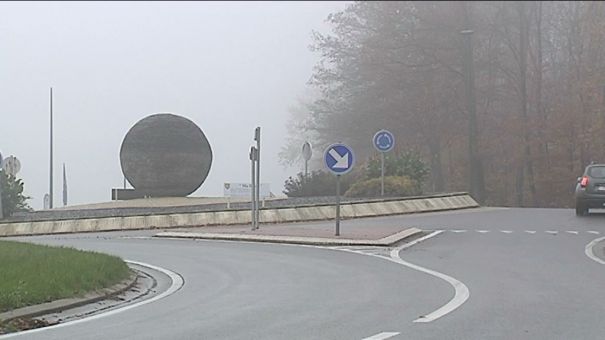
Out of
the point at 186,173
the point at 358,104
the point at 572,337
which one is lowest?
the point at 572,337

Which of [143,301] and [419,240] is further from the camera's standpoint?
[419,240]

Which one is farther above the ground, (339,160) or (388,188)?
(339,160)

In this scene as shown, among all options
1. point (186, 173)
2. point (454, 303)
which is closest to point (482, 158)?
point (186, 173)

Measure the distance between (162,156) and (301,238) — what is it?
16909 mm

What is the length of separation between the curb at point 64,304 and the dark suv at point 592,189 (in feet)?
56.3

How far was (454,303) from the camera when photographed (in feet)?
35.5

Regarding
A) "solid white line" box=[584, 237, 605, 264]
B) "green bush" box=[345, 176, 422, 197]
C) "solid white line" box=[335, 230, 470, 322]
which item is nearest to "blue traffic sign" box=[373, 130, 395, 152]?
"green bush" box=[345, 176, 422, 197]

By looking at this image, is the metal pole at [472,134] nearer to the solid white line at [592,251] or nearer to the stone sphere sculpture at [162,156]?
the stone sphere sculpture at [162,156]

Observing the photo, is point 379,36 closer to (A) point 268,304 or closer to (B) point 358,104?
(B) point 358,104

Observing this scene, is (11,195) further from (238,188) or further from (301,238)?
(301,238)

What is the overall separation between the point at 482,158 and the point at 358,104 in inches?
279

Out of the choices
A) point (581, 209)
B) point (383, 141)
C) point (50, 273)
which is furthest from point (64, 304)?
point (383, 141)

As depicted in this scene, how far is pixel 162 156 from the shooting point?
1454 inches

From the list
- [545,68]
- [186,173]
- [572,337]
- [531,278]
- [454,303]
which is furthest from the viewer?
[545,68]
